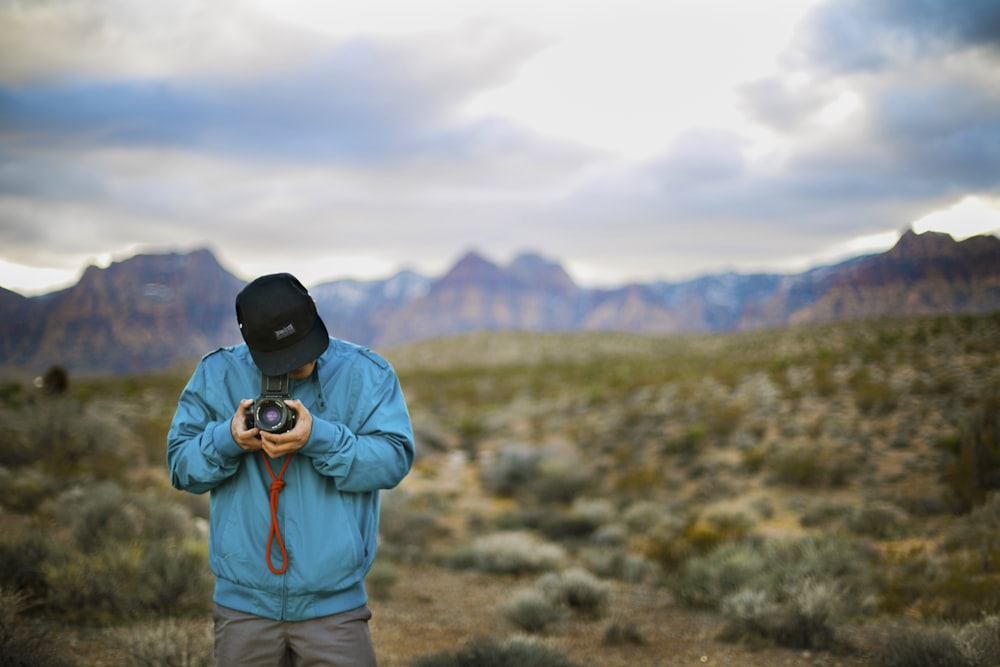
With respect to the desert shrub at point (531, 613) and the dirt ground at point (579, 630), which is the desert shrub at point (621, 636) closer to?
the dirt ground at point (579, 630)

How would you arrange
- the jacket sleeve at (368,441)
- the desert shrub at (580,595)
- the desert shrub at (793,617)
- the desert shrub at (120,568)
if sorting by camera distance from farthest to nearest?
the desert shrub at (580,595) → the desert shrub at (793,617) → the desert shrub at (120,568) → the jacket sleeve at (368,441)

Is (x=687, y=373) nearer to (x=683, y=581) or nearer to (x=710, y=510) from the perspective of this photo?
(x=710, y=510)

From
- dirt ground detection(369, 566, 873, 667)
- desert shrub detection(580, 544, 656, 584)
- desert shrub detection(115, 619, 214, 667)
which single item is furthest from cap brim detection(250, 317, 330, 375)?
desert shrub detection(580, 544, 656, 584)

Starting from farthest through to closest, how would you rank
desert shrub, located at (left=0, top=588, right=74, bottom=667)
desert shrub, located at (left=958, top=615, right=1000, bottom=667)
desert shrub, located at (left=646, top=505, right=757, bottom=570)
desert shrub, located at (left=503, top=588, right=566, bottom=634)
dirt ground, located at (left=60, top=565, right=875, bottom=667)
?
desert shrub, located at (left=646, top=505, right=757, bottom=570) → desert shrub, located at (left=503, top=588, right=566, bottom=634) → dirt ground, located at (left=60, top=565, right=875, bottom=667) → desert shrub, located at (left=958, top=615, right=1000, bottom=667) → desert shrub, located at (left=0, top=588, right=74, bottom=667)

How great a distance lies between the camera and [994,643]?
4.69 m

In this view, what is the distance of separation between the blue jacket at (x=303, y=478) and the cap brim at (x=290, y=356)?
19 cm

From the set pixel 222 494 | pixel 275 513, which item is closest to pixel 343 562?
pixel 275 513

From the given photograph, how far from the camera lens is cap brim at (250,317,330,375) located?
2.33 meters

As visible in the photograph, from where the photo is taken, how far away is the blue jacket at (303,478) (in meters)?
2.36

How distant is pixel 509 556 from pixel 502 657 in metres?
4.17

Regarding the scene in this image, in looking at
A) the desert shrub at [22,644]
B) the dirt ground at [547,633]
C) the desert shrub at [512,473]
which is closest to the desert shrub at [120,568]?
the dirt ground at [547,633]

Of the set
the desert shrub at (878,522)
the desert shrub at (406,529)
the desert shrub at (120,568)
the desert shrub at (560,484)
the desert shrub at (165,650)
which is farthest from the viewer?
the desert shrub at (560,484)

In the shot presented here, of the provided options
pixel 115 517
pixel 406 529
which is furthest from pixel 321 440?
pixel 406 529

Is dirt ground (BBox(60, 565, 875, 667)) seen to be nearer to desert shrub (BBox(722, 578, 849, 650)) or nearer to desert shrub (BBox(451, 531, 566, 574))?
desert shrub (BBox(722, 578, 849, 650))
